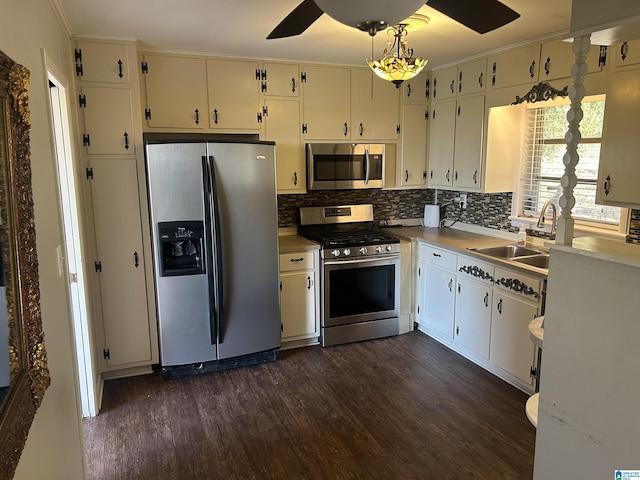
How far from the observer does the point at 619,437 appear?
5.00ft

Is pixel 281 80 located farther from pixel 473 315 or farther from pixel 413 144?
pixel 473 315

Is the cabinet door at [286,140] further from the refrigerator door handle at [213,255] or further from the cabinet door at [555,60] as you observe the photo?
the cabinet door at [555,60]

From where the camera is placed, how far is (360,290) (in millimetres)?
4043

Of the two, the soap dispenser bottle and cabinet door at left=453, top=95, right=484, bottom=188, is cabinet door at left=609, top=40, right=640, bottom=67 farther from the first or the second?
the soap dispenser bottle

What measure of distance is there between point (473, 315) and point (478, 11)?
2.26 meters

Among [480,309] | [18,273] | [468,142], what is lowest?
[480,309]

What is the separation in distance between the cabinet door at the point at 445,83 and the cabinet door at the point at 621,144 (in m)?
1.66

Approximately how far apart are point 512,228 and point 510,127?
0.83m

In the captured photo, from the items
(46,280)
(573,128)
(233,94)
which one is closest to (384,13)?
(573,128)

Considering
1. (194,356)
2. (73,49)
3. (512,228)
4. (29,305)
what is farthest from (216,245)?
(512,228)

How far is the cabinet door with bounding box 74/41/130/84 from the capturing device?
3.09m

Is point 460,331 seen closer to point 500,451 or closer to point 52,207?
point 500,451

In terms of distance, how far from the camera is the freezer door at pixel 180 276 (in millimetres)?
3162

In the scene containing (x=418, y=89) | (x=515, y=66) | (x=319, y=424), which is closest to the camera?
(x=319, y=424)
